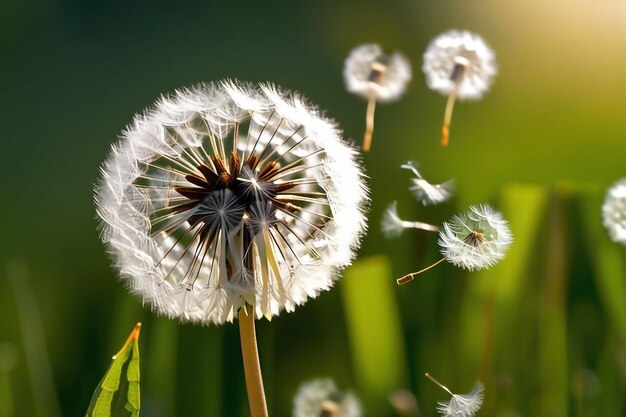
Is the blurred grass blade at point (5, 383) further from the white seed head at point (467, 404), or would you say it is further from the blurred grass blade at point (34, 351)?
the white seed head at point (467, 404)

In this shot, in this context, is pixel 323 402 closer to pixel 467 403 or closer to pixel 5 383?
pixel 467 403

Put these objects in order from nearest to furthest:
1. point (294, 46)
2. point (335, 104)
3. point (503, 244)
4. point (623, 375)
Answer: point (503, 244), point (623, 375), point (335, 104), point (294, 46)

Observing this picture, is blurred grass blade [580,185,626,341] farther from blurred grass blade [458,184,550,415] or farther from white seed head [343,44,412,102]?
white seed head [343,44,412,102]

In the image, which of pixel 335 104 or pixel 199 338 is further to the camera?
pixel 335 104

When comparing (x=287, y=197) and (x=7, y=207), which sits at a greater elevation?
(x=7, y=207)

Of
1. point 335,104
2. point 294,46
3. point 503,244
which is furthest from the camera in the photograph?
point 294,46

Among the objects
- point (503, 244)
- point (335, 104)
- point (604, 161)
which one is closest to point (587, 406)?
point (503, 244)

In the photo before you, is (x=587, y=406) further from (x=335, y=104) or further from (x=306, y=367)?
(x=335, y=104)
